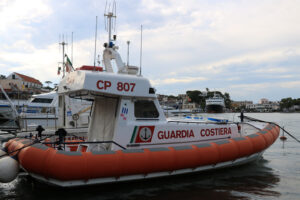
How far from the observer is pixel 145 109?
6.90 meters

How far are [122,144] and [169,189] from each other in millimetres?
1648

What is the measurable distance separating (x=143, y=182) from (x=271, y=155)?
774 cm

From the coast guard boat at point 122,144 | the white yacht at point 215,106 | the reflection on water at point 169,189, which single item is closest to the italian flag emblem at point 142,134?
the coast guard boat at point 122,144

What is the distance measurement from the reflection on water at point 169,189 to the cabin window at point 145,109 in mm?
1694

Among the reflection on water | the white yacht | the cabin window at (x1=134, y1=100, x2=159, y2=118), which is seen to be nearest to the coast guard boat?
the cabin window at (x1=134, y1=100, x2=159, y2=118)

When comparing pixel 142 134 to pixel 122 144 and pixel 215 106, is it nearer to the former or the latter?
pixel 122 144

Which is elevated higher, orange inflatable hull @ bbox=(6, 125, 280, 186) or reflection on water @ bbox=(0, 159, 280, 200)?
orange inflatable hull @ bbox=(6, 125, 280, 186)

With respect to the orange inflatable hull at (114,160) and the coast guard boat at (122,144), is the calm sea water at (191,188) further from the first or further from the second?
the orange inflatable hull at (114,160)

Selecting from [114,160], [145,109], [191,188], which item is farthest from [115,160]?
[191,188]

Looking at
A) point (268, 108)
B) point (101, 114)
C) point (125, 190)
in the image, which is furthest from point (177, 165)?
point (268, 108)

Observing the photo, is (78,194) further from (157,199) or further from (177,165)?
(177,165)

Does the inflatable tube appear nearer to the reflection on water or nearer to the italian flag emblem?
the italian flag emblem

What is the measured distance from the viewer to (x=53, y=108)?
65.2 feet

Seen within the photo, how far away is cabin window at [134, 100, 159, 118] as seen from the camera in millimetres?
6789
